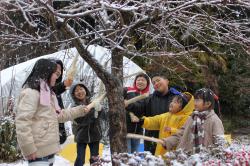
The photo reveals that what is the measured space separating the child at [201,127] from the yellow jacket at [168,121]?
32cm

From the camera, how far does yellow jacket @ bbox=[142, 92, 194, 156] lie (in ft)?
16.8

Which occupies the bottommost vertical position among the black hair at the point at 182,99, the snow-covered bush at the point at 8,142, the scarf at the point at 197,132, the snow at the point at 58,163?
the snow at the point at 58,163

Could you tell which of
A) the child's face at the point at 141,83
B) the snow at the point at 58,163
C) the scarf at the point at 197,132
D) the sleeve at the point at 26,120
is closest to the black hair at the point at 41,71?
the sleeve at the point at 26,120

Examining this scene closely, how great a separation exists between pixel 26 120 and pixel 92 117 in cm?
232

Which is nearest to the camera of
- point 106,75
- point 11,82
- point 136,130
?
point 106,75

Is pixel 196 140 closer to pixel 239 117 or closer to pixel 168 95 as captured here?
pixel 168 95

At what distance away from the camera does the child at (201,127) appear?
4500mm

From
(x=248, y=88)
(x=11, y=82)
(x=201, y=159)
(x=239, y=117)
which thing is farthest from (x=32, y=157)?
(x=239, y=117)

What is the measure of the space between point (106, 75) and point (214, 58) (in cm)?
969

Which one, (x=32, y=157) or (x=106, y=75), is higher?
(x=106, y=75)

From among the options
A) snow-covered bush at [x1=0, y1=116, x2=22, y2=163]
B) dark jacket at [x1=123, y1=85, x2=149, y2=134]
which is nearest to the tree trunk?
dark jacket at [x1=123, y1=85, x2=149, y2=134]

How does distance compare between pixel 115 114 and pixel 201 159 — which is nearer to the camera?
pixel 201 159

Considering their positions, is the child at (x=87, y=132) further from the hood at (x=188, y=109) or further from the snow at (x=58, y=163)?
the snow at (x=58, y=163)

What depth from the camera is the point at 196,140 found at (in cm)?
450
